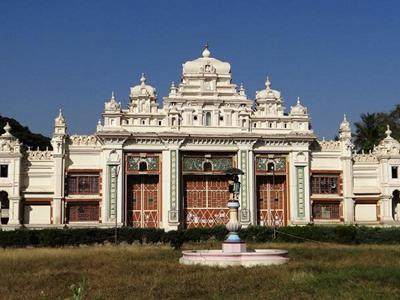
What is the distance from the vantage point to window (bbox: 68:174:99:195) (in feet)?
165

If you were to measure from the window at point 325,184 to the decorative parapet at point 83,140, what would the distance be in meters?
17.6

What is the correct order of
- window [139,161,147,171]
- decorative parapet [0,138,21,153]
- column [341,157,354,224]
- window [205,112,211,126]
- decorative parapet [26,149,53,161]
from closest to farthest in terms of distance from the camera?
decorative parapet [0,138,21,153] < decorative parapet [26,149,53,161] < window [139,161,147,171] < window [205,112,211,126] < column [341,157,354,224]

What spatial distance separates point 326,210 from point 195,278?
109ft

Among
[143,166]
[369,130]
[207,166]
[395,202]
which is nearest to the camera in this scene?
[143,166]

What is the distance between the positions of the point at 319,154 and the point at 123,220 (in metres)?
16.7

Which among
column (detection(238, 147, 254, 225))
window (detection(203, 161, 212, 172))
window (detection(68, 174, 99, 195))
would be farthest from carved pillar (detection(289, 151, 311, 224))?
window (detection(68, 174, 99, 195))

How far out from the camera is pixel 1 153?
161ft

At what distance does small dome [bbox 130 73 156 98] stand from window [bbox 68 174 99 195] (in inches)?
287

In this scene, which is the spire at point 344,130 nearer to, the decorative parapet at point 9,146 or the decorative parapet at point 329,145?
the decorative parapet at point 329,145

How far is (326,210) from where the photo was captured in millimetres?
52875

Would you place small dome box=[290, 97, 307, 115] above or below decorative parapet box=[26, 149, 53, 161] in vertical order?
above

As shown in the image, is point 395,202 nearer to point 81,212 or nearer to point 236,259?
point 81,212

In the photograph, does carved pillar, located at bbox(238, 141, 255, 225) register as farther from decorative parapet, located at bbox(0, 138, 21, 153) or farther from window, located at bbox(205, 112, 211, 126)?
decorative parapet, located at bbox(0, 138, 21, 153)

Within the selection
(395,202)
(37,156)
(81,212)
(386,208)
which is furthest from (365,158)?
(37,156)
